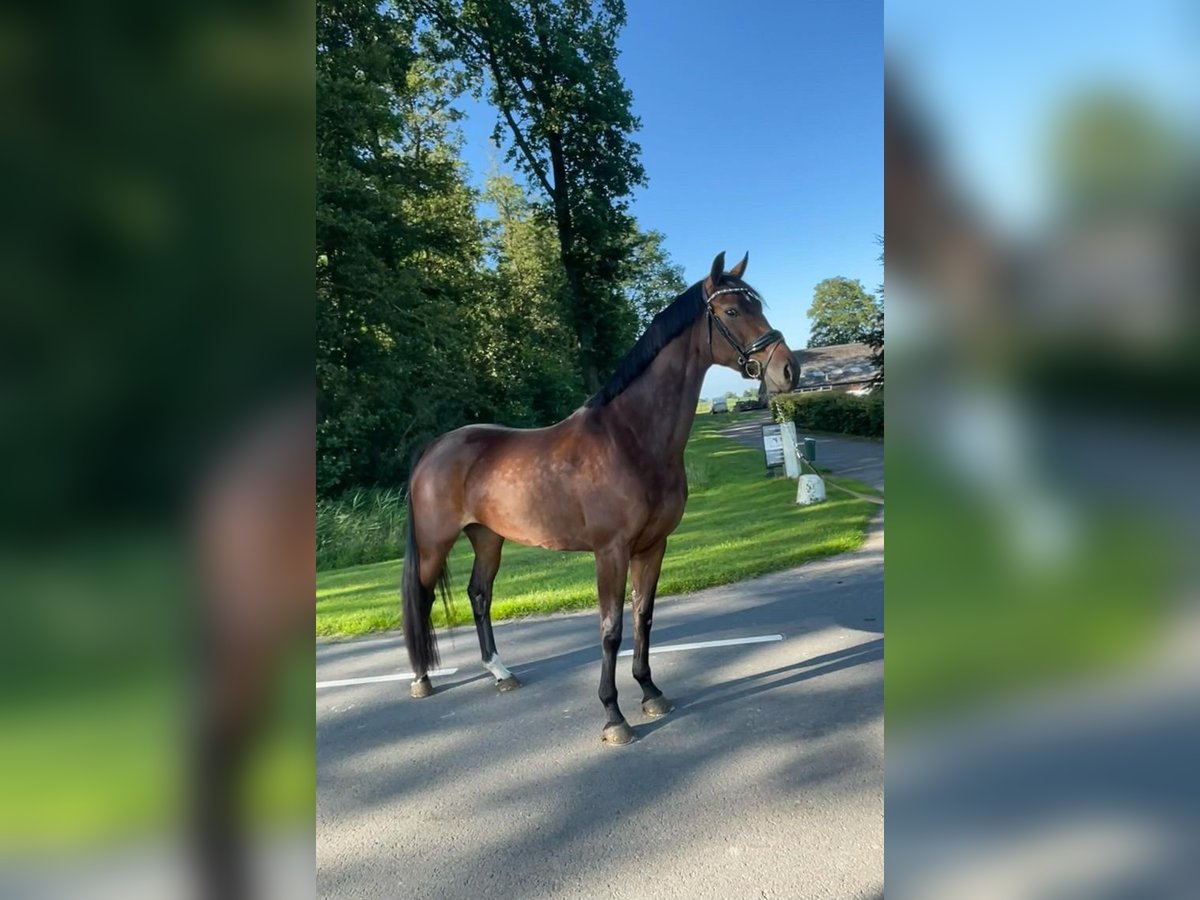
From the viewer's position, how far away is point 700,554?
6367mm

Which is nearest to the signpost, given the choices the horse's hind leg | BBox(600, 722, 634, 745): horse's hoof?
the horse's hind leg

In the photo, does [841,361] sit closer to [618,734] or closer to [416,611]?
[618,734]

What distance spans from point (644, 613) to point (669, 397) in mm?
1212

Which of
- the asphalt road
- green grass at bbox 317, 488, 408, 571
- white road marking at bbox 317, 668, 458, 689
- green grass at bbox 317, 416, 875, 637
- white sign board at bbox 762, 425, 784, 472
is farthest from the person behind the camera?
white sign board at bbox 762, 425, 784, 472

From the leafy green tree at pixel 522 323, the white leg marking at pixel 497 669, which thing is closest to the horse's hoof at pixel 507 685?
the white leg marking at pixel 497 669

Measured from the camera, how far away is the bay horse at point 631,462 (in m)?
2.83

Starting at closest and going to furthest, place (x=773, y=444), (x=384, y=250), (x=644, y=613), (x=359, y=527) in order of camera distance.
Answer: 1. (x=644, y=613)
2. (x=359, y=527)
3. (x=384, y=250)
4. (x=773, y=444)

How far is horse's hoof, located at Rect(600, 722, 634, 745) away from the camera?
2.87m

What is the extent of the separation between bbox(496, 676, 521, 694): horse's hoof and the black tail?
442 millimetres

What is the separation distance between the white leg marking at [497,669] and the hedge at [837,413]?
7.05m

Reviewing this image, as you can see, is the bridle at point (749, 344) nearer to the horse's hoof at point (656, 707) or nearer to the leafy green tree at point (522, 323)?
the horse's hoof at point (656, 707)
